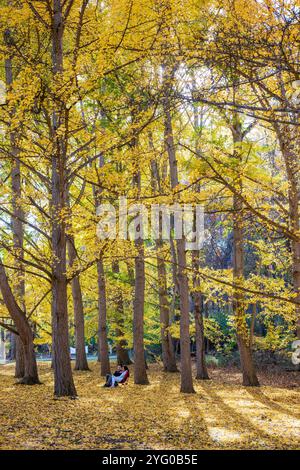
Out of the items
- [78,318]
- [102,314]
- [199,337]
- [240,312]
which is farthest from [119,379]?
[78,318]

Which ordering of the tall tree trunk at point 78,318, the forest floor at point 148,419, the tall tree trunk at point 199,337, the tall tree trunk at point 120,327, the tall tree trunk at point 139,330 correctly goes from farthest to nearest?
1. the tall tree trunk at point 120,327
2. the tall tree trunk at point 78,318
3. the tall tree trunk at point 199,337
4. the tall tree trunk at point 139,330
5. the forest floor at point 148,419

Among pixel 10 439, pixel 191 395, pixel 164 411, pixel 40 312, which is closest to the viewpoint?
pixel 10 439

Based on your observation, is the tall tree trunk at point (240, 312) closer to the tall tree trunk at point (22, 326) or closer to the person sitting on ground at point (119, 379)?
the person sitting on ground at point (119, 379)

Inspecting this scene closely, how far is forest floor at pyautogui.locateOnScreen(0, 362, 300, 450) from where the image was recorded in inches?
260

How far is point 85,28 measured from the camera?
11.7 metres

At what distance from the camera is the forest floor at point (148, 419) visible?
6.61 m

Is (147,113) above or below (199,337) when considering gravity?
above

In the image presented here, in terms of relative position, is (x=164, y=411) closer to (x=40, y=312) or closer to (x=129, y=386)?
(x=129, y=386)

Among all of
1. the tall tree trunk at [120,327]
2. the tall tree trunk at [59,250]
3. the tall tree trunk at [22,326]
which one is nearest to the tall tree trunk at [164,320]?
the tall tree trunk at [120,327]

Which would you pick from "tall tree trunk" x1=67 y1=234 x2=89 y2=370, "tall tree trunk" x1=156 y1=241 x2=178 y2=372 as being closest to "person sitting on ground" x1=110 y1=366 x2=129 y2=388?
"tall tree trunk" x1=156 y1=241 x2=178 y2=372

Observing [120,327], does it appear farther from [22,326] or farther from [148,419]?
[148,419]

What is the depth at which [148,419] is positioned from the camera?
870 cm
